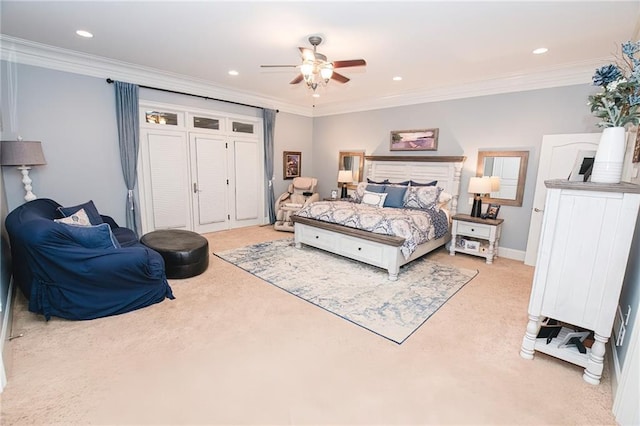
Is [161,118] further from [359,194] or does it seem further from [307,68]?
[359,194]

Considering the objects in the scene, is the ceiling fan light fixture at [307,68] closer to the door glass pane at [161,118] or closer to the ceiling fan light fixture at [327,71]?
the ceiling fan light fixture at [327,71]

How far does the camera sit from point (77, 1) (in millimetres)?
2643

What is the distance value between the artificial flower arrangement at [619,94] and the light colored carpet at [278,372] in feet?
6.20

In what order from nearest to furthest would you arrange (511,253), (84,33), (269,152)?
(84,33) < (511,253) < (269,152)

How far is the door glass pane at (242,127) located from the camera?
6057mm

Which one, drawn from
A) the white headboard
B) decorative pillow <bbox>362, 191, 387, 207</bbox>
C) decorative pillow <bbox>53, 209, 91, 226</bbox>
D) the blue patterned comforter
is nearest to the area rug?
the blue patterned comforter

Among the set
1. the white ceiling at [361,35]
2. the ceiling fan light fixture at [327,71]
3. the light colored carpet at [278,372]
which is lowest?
the light colored carpet at [278,372]

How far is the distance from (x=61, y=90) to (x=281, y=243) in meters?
3.90

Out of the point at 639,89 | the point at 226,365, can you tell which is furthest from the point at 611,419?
the point at 226,365

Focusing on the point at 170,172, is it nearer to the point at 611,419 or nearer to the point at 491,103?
the point at 491,103

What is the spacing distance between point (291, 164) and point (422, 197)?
346 cm

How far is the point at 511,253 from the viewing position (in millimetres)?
4727

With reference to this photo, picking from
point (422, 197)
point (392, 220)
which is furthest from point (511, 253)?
point (392, 220)

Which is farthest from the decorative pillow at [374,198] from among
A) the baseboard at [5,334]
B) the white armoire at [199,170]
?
the baseboard at [5,334]
